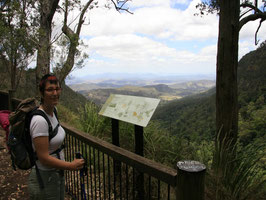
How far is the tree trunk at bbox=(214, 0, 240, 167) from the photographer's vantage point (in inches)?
135

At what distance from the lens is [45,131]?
4.96 ft

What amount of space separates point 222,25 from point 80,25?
6928mm

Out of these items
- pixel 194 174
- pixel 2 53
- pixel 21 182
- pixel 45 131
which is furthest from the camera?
pixel 2 53

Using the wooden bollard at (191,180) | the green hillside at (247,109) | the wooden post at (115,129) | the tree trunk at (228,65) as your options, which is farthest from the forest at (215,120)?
the green hillside at (247,109)

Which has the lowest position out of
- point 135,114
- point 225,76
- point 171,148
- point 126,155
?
point 171,148

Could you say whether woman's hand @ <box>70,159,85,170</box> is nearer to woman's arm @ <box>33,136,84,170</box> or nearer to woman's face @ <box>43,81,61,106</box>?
woman's arm @ <box>33,136,84,170</box>

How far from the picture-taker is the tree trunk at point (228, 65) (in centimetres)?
343

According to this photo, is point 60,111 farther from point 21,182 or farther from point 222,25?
point 222,25

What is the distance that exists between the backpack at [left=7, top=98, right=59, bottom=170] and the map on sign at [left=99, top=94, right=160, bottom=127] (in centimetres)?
110

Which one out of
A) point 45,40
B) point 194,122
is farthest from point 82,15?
point 194,122

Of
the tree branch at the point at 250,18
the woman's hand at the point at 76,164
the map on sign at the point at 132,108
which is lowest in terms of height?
the woman's hand at the point at 76,164

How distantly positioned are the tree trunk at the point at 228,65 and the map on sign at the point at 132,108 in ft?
5.23

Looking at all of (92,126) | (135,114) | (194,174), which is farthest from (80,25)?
(194,174)

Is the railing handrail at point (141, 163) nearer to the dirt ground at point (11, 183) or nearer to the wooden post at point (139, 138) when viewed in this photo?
the wooden post at point (139, 138)
